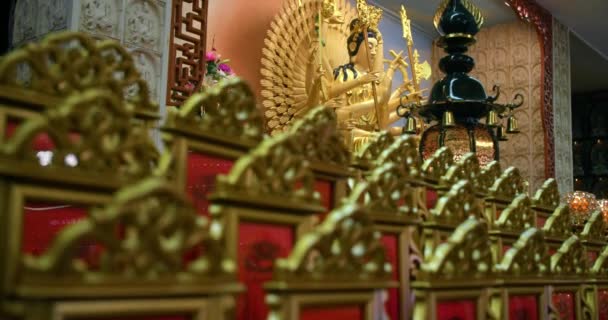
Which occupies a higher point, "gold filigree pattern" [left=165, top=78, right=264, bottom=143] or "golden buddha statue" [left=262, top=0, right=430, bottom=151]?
"golden buddha statue" [left=262, top=0, right=430, bottom=151]

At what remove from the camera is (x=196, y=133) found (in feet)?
1.89

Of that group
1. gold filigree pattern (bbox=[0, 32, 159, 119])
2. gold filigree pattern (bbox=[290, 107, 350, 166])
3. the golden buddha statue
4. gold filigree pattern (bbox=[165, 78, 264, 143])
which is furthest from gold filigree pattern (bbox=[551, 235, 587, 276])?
the golden buddha statue

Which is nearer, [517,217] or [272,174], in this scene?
[272,174]

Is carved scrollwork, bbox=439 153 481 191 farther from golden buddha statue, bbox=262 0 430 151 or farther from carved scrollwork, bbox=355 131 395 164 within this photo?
golden buddha statue, bbox=262 0 430 151

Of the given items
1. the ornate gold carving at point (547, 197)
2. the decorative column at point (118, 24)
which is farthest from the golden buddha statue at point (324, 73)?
the ornate gold carving at point (547, 197)

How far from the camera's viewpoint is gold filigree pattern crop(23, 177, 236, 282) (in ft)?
1.04

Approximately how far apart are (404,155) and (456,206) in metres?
0.10

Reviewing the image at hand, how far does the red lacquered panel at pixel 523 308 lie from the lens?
0.67 m

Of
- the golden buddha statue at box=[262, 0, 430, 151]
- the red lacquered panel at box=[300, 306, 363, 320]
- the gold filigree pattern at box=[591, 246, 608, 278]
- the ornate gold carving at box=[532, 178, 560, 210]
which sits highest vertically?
the golden buddha statue at box=[262, 0, 430, 151]

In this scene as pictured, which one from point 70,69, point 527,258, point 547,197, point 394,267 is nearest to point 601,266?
point 547,197

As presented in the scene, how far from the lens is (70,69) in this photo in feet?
1.97

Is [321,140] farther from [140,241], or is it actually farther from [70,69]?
[140,241]

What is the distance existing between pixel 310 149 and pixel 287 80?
222 centimetres

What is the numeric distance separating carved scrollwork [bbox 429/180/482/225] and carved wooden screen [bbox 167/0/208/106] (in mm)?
928
